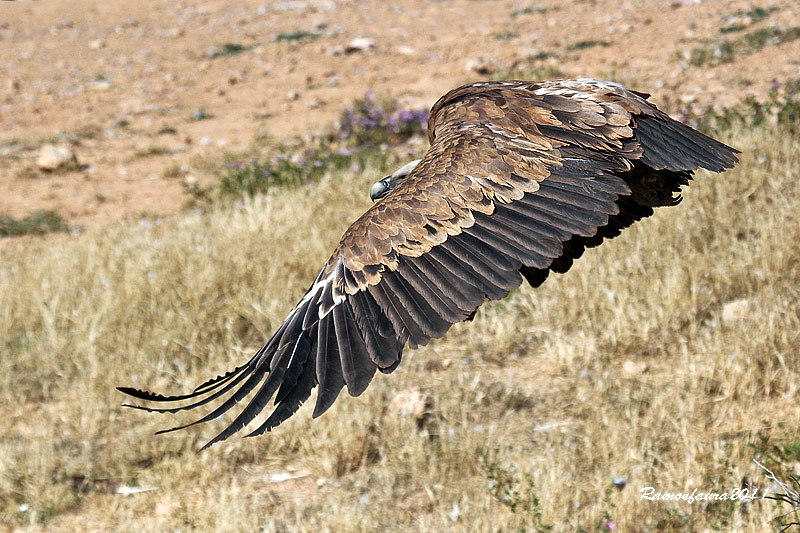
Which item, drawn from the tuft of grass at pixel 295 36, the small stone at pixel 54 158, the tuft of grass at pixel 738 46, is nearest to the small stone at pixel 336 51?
the tuft of grass at pixel 295 36

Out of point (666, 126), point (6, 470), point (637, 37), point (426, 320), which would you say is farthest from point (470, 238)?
point (637, 37)

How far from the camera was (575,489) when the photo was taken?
3.95 m

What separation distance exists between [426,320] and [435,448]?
1609 millimetres

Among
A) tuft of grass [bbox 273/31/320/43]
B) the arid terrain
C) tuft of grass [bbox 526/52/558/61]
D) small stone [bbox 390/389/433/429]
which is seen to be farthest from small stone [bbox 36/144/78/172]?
small stone [bbox 390/389/433/429]

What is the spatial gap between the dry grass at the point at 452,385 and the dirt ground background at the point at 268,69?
222 cm

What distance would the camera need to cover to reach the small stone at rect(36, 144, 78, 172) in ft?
28.8

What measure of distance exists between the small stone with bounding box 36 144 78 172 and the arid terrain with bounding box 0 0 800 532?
50 mm

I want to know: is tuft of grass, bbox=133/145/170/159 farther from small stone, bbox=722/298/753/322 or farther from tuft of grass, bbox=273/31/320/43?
small stone, bbox=722/298/753/322

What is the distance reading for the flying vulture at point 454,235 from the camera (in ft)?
9.60

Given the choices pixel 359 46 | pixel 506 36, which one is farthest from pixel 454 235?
pixel 359 46

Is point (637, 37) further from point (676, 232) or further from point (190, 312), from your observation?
point (190, 312)

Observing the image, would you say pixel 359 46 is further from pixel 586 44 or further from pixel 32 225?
pixel 32 225

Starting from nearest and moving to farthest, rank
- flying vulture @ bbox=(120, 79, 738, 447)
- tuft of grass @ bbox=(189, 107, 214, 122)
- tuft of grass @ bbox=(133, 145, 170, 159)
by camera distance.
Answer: flying vulture @ bbox=(120, 79, 738, 447) < tuft of grass @ bbox=(133, 145, 170, 159) < tuft of grass @ bbox=(189, 107, 214, 122)

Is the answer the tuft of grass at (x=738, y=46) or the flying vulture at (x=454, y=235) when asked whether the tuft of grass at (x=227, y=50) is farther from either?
the flying vulture at (x=454, y=235)
